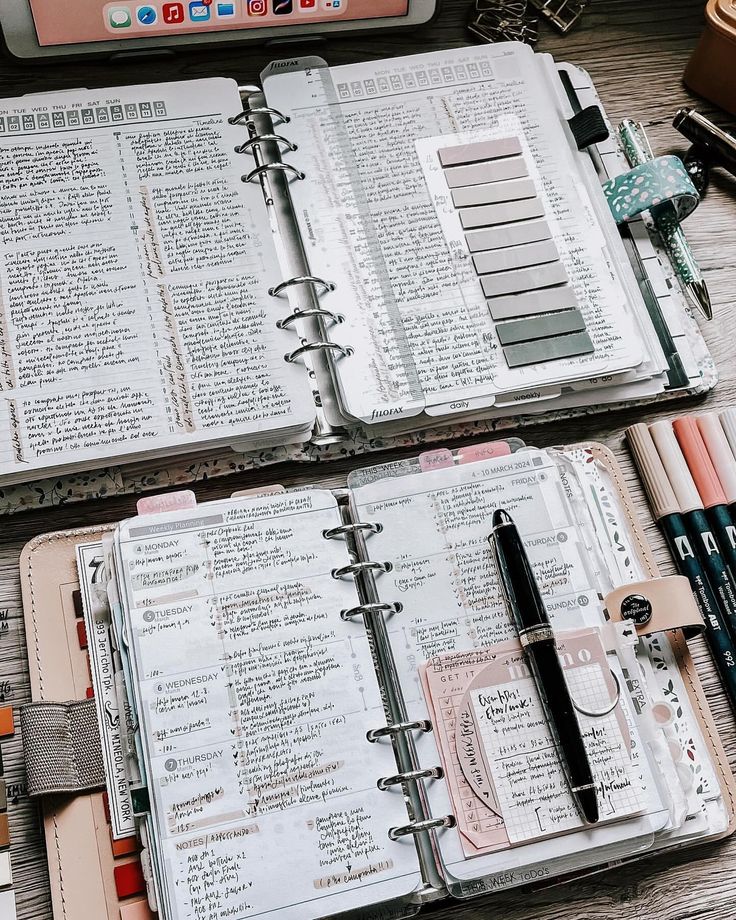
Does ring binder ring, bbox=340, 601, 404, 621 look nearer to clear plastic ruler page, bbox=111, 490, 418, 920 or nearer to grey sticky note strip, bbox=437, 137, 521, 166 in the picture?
clear plastic ruler page, bbox=111, 490, 418, 920

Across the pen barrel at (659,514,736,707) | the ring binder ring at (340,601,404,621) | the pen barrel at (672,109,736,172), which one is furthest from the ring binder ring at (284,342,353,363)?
the pen barrel at (672,109,736,172)

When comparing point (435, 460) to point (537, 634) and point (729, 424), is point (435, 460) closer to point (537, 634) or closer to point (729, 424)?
point (537, 634)

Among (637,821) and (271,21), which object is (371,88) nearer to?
(271,21)

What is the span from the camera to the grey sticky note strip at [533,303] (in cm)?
89

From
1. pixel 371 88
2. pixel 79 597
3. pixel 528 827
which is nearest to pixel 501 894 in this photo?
pixel 528 827

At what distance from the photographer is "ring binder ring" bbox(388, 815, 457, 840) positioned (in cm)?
68

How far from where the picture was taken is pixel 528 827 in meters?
0.69

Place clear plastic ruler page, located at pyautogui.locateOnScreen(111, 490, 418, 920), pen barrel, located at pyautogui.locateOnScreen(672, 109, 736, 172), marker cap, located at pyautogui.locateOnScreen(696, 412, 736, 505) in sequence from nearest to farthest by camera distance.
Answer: clear plastic ruler page, located at pyautogui.locateOnScreen(111, 490, 418, 920)
marker cap, located at pyautogui.locateOnScreen(696, 412, 736, 505)
pen barrel, located at pyautogui.locateOnScreen(672, 109, 736, 172)

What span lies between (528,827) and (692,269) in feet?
1.88

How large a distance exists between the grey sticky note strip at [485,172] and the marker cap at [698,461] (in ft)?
0.96

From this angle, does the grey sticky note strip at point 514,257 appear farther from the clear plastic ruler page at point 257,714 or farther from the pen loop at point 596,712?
the pen loop at point 596,712

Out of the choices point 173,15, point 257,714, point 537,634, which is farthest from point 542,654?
point 173,15

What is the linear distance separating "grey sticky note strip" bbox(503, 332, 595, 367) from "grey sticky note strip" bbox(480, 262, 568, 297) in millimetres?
57

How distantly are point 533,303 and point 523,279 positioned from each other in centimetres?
3
